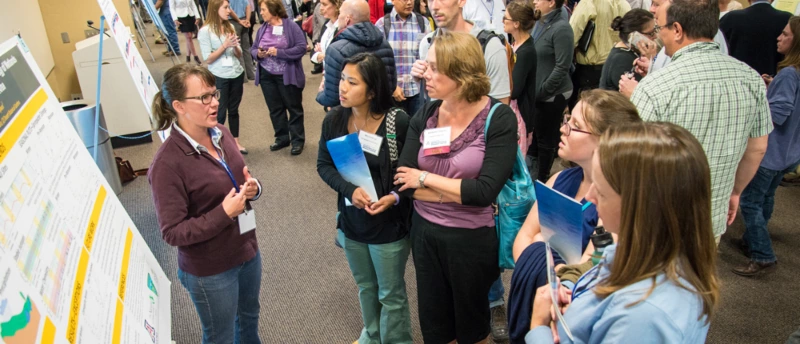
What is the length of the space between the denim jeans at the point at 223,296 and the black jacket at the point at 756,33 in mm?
3975

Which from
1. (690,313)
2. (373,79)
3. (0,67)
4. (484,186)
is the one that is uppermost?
(0,67)

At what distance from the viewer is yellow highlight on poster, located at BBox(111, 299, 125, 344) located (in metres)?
1.22

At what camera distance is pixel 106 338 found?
1.18 meters

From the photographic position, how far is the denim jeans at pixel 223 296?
6.31ft

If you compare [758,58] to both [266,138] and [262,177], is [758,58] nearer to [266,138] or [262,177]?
[262,177]

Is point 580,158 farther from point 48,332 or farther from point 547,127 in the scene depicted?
point 547,127

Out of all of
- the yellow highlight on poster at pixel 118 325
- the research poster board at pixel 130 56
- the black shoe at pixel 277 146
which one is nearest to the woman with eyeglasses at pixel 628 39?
the research poster board at pixel 130 56

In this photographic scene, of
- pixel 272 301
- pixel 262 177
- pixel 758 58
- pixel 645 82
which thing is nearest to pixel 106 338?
pixel 272 301

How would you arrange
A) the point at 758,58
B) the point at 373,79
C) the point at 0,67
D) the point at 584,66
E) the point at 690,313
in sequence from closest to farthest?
the point at 690,313 < the point at 0,67 < the point at 373,79 < the point at 758,58 < the point at 584,66

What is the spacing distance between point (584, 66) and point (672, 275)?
12.9 feet

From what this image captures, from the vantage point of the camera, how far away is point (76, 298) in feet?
3.73

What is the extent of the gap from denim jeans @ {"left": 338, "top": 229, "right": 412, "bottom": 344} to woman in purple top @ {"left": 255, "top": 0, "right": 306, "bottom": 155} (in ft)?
8.91

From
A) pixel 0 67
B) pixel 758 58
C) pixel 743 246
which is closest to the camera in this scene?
pixel 0 67

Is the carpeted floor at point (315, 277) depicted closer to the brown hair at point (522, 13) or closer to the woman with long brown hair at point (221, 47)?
the woman with long brown hair at point (221, 47)
